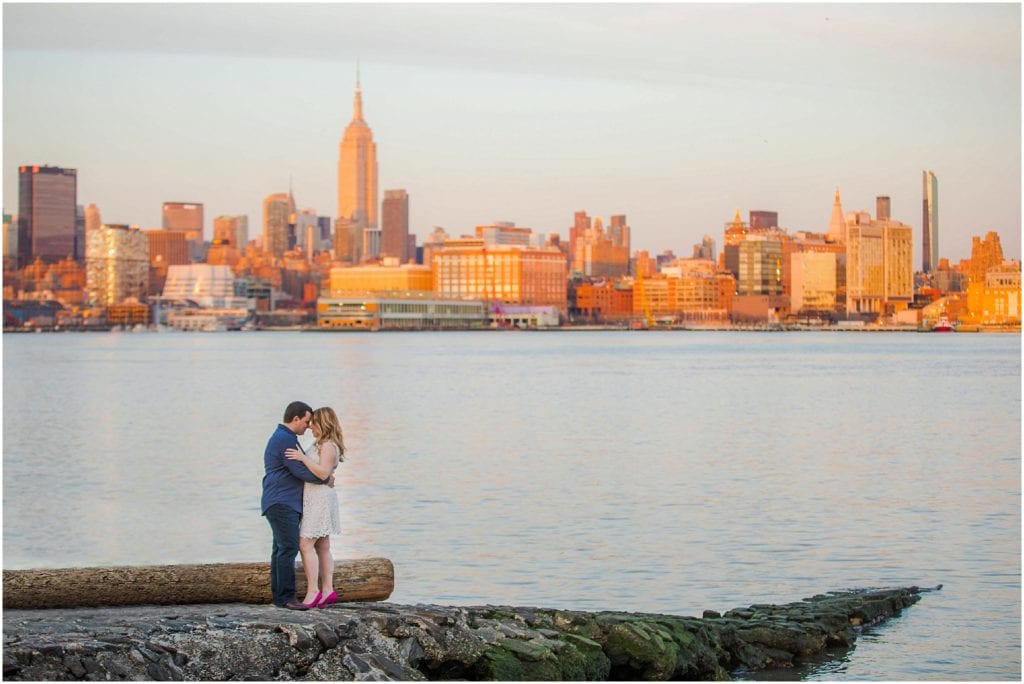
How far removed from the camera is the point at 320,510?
839 cm

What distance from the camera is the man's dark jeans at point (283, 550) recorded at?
8383 millimetres

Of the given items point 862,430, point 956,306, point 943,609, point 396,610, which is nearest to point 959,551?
point 943,609

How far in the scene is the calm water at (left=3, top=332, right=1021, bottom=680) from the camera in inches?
559

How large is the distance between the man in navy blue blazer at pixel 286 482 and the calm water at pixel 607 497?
3.99 m

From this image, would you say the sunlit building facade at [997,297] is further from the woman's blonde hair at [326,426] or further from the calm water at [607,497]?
the woman's blonde hair at [326,426]

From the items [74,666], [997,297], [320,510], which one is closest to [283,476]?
[320,510]

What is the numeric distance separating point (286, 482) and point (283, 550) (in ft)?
1.45

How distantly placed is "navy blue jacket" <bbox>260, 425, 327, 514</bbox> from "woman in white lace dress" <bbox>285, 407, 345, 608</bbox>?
0.04 meters

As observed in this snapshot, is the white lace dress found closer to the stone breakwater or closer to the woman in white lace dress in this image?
the woman in white lace dress

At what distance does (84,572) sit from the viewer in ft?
30.8

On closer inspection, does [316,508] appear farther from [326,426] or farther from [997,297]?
[997,297]

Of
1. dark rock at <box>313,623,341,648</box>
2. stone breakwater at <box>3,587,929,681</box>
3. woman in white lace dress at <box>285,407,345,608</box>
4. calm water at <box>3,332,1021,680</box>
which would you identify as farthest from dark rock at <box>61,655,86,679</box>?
calm water at <box>3,332,1021,680</box>

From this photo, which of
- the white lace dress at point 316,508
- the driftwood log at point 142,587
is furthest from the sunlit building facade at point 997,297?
the white lace dress at point 316,508

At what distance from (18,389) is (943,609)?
5475 centimetres
